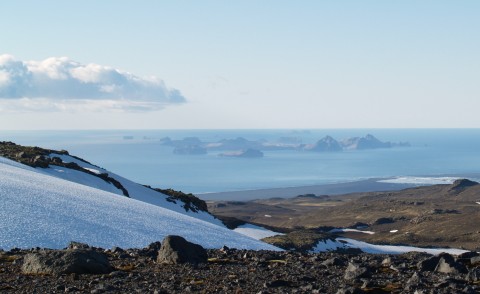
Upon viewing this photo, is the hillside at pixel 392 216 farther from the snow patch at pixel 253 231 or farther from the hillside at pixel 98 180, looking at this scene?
the hillside at pixel 98 180

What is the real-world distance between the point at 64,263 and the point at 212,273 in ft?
11.2

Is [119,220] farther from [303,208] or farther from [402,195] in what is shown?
[402,195]

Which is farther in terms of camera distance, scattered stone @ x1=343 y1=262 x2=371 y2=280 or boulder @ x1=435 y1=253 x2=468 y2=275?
boulder @ x1=435 y1=253 x2=468 y2=275

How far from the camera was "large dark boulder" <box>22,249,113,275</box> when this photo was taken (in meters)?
13.2

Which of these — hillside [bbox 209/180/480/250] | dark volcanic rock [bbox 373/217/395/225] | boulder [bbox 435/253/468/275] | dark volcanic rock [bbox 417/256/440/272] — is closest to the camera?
boulder [bbox 435/253/468/275]

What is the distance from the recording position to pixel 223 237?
2352 centimetres

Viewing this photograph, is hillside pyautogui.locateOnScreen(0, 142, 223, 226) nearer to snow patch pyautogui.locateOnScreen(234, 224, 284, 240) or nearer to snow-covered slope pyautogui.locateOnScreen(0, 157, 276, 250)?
snow patch pyautogui.locateOnScreen(234, 224, 284, 240)

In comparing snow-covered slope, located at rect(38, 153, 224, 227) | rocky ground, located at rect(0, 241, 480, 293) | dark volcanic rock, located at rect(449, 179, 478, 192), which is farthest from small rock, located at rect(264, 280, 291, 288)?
dark volcanic rock, located at rect(449, 179, 478, 192)

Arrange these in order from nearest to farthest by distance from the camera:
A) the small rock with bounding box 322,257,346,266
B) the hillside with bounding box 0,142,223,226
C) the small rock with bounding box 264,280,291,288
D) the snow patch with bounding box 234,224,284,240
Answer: the small rock with bounding box 264,280,291,288 < the small rock with bounding box 322,257,346,266 < the hillside with bounding box 0,142,223,226 < the snow patch with bounding box 234,224,284,240

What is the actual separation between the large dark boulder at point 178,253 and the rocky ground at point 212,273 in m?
0.03

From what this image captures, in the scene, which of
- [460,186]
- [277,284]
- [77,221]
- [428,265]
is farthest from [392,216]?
[277,284]

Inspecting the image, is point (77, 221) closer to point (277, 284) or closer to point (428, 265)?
point (277, 284)

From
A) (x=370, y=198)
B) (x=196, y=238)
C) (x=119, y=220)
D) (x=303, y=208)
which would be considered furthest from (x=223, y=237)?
(x=370, y=198)

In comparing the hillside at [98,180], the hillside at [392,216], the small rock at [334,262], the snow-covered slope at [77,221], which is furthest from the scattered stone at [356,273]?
the hillside at [392,216]
